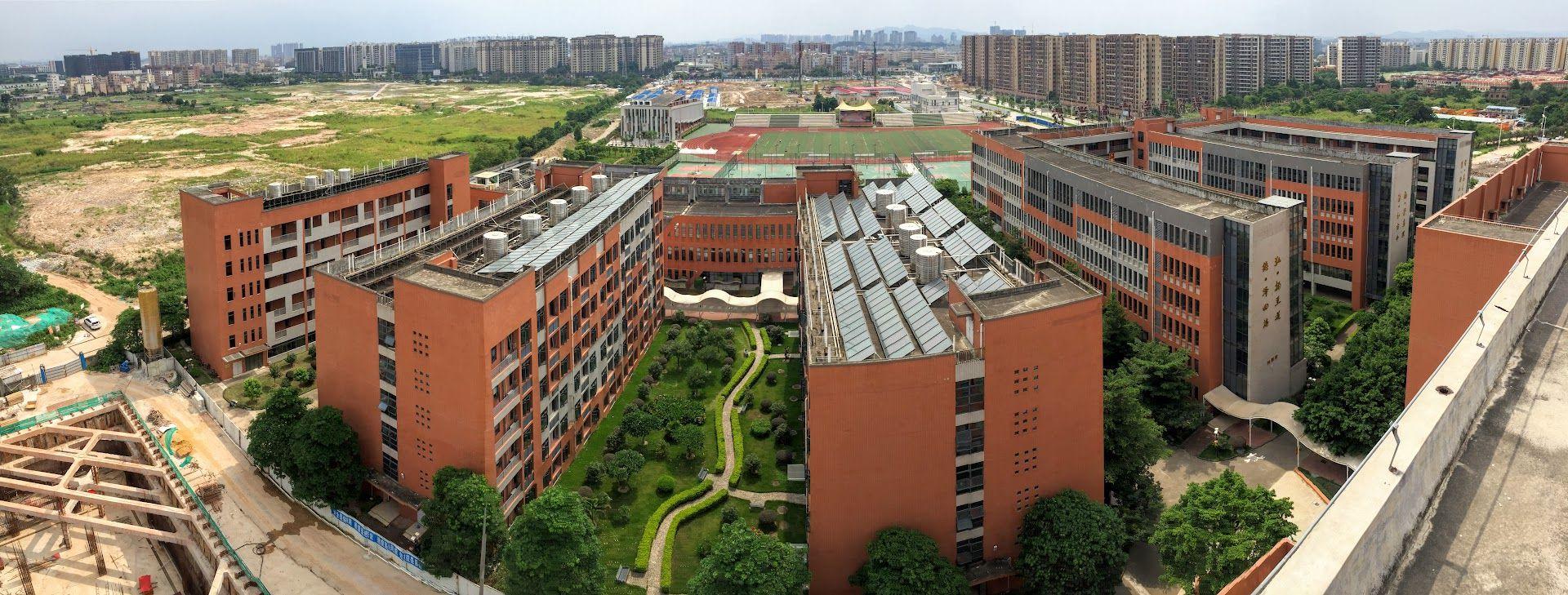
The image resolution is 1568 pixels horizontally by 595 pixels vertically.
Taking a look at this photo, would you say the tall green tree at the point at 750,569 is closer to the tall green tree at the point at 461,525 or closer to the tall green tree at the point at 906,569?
the tall green tree at the point at 906,569

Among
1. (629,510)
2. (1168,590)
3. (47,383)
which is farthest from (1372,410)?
(47,383)

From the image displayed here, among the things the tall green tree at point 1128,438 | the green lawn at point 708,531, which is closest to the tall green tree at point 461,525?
the green lawn at point 708,531

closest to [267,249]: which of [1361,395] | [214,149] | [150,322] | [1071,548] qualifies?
[150,322]

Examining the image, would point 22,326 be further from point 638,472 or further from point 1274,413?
point 1274,413

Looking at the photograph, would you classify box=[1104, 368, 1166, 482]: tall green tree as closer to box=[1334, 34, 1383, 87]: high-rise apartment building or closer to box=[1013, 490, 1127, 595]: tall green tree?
box=[1013, 490, 1127, 595]: tall green tree

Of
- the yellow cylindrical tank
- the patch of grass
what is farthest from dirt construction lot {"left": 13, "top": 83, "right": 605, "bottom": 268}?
the patch of grass
